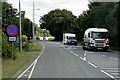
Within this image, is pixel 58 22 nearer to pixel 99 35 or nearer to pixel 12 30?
pixel 99 35

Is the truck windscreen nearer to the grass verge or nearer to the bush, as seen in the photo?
the grass verge

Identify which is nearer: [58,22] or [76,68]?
[76,68]

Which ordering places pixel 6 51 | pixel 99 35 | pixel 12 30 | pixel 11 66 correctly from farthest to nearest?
pixel 99 35
pixel 6 51
pixel 12 30
pixel 11 66

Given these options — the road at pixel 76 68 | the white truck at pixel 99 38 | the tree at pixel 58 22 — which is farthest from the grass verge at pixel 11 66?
the tree at pixel 58 22

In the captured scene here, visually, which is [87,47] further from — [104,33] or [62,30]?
[62,30]

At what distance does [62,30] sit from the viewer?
91688 mm

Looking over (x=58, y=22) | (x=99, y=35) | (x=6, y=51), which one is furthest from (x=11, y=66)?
(x=58, y=22)

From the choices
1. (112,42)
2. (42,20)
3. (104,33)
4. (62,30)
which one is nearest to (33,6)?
(112,42)

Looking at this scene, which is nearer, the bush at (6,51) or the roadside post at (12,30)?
the roadside post at (12,30)

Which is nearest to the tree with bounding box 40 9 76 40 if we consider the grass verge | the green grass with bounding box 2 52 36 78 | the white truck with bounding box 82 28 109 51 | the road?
the white truck with bounding box 82 28 109 51

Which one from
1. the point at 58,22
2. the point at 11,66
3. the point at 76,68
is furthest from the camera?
the point at 58,22

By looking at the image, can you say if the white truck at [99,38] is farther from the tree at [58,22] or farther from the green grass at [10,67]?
the tree at [58,22]

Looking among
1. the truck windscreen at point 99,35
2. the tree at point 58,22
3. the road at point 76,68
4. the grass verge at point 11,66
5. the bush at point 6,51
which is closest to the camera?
the road at point 76,68

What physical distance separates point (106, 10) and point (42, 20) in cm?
7378
